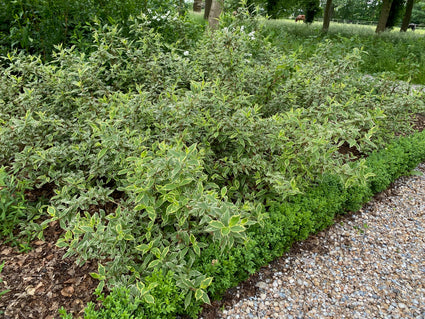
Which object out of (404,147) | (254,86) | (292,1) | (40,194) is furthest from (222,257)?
(292,1)

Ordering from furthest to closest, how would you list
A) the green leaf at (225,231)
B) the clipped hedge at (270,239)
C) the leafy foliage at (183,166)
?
the leafy foliage at (183,166) → the clipped hedge at (270,239) → the green leaf at (225,231)

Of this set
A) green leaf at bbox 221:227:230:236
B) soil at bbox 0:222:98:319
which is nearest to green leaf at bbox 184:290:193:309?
green leaf at bbox 221:227:230:236

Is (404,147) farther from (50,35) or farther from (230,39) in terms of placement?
(50,35)

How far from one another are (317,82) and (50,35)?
3.59 metres

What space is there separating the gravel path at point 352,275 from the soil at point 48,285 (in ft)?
0.28

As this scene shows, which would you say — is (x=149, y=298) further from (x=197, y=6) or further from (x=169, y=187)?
(x=197, y=6)

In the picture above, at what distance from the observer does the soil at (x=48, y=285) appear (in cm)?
199

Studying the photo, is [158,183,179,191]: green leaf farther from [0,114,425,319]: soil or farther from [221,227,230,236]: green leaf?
[0,114,425,319]: soil

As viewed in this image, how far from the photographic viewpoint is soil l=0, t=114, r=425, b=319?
78.4 inches

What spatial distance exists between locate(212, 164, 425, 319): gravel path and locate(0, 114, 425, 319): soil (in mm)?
86

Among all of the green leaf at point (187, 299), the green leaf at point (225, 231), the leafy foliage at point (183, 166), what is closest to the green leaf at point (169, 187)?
the leafy foliage at point (183, 166)

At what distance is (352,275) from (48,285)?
229 cm

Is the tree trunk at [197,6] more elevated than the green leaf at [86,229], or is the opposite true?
the tree trunk at [197,6]

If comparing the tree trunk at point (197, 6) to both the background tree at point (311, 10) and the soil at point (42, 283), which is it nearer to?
the background tree at point (311, 10)
